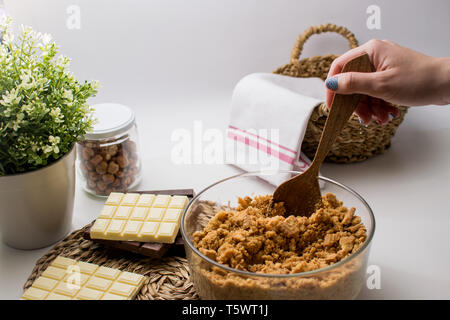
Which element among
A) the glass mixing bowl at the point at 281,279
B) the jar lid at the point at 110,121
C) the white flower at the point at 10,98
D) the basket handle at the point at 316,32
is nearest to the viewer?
the glass mixing bowl at the point at 281,279

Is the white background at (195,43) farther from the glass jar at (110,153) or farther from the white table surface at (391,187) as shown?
the glass jar at (110,153)

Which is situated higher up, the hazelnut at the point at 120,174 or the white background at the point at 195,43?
the white background at the point at 195,43

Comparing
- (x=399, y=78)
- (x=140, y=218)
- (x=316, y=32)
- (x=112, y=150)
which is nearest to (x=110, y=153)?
(x=112, y=150)

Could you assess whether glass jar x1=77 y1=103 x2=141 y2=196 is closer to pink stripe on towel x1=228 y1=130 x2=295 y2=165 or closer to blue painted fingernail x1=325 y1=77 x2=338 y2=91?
pink stripe on towel x1=228 y1=130 x2=295 y2=165

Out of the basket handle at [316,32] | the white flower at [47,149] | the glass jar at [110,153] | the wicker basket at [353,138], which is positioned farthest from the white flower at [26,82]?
the basket handle at [316,32]
